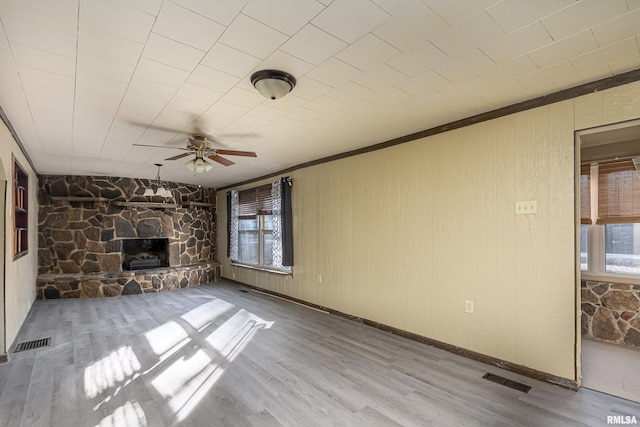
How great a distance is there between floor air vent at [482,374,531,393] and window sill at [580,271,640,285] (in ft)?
7.07

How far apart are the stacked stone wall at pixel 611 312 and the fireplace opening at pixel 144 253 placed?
25.1ft

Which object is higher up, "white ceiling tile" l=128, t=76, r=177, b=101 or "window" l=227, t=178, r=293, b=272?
"white ceiling tile" l=128, t=76, r=177, b=101

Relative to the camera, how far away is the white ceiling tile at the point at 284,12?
157 cm

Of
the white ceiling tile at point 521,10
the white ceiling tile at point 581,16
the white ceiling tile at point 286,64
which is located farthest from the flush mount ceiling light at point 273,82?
the white ceiling tile at point 581,16

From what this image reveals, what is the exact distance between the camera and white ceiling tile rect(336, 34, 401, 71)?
191 cm

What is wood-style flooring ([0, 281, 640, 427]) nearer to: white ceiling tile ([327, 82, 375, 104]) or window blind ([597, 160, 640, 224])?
window blind ([597, 160, 640, 224])

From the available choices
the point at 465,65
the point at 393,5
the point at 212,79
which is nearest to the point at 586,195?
the point at 465,65

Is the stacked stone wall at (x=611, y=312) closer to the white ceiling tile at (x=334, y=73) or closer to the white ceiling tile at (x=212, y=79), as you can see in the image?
the white ceiling tile at (x=334, y=73)

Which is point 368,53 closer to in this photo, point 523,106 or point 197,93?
point 197,93

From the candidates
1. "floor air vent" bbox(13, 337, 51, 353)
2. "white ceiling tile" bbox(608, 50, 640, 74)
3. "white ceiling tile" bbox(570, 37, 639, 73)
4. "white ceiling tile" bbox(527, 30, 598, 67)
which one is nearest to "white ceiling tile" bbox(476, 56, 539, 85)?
"white ceiling tile" bbox(527, 30, 598, 67)

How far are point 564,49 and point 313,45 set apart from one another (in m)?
1.60

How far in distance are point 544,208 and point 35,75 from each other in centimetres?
412

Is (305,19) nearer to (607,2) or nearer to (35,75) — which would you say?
(607,2)

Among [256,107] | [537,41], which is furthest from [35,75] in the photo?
[537,41]
